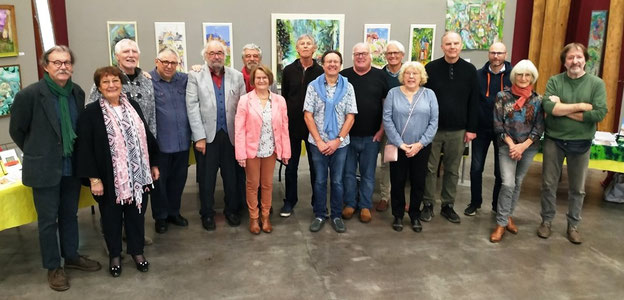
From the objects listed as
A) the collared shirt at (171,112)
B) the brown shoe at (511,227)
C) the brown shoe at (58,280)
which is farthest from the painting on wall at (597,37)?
the brown shoe at (58,280)

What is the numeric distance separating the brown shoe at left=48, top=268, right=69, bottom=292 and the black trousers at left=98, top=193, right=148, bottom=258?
1.09ft

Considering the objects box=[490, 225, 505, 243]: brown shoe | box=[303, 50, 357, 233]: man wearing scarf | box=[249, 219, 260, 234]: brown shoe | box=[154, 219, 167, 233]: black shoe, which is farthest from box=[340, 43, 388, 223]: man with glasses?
box=[154, 219, 167, 233]: black shoe

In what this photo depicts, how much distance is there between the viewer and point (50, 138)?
121 inches

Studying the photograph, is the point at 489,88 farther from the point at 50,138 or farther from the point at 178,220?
the point at 50,138

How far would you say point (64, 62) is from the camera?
10.1 feet

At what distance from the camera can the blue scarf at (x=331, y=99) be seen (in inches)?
161

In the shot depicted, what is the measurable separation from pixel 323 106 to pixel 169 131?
133cm

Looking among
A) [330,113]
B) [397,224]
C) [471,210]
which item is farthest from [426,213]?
[330,113]

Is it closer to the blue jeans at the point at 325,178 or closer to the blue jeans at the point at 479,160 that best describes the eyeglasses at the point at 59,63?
the blue jeans at the point at 325,178

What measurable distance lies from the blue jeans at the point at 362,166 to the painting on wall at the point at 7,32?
11.4 ft

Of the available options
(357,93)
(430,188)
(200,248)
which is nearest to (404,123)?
(357,93)

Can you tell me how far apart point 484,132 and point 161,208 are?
10.3ft

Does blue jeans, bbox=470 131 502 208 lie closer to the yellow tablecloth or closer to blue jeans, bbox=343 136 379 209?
blue jeans, bbox=343 136 379 209

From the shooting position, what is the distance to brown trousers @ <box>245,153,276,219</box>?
4184mm
